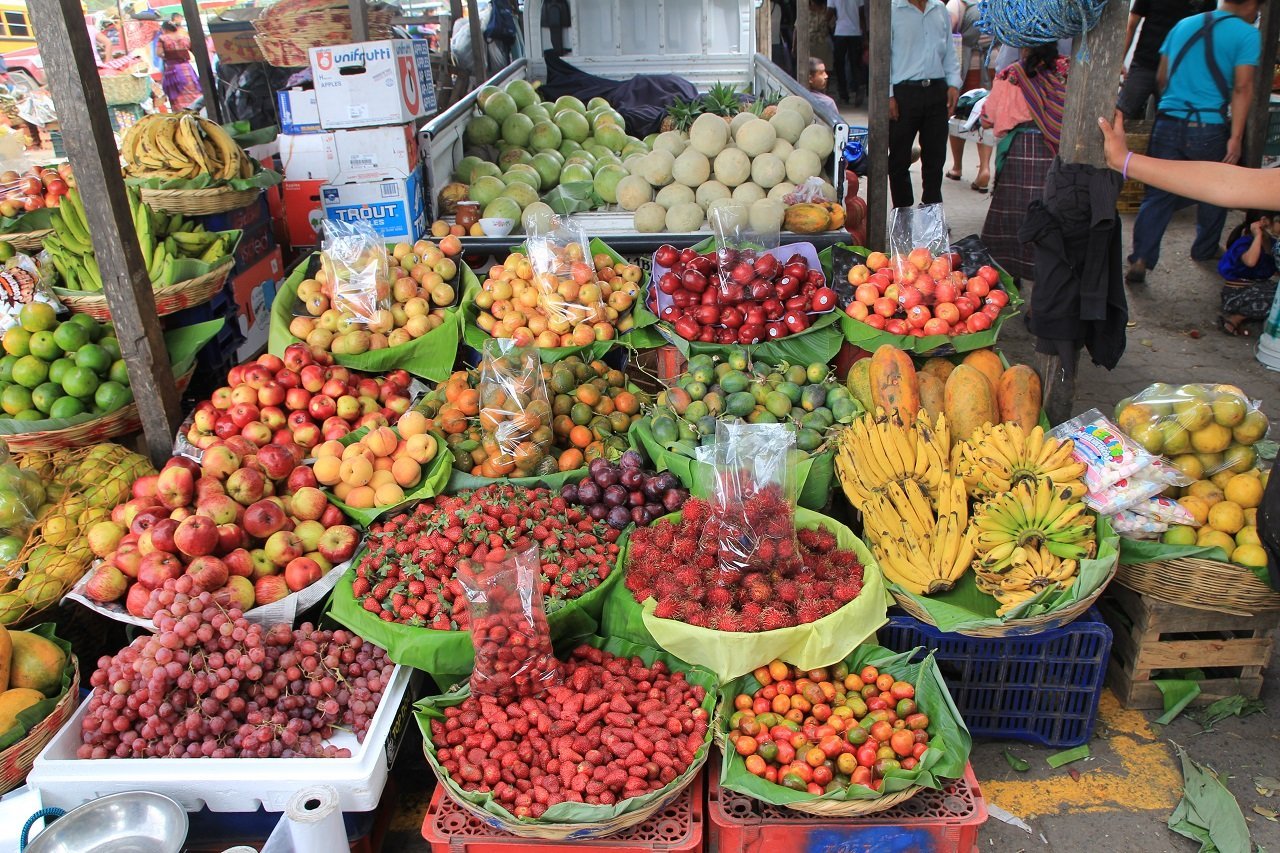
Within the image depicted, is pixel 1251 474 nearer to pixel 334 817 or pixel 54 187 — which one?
pixel 334 817

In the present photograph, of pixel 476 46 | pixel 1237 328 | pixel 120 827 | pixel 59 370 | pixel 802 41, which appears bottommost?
pixel 1237 328

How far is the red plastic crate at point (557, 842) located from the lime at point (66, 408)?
88.7 inches

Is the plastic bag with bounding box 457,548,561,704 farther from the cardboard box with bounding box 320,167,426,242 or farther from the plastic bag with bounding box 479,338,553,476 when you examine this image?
the cardboard box with bounding box 320,167,426,242

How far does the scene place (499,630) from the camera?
90.2 inches

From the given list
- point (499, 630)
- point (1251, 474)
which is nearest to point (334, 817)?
point (499, 630)

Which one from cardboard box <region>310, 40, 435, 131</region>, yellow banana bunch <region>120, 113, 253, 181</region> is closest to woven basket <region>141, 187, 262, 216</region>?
yellow banana bunch <region>120, 113, 253, 181</region>

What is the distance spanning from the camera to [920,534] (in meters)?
2.77

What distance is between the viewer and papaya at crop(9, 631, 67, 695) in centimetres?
247

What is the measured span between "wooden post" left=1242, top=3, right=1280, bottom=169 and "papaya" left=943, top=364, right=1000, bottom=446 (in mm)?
4878

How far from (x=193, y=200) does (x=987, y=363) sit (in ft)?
12.0

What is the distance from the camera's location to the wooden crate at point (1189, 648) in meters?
2.78

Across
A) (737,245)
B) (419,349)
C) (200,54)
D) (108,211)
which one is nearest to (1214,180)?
(737,245)

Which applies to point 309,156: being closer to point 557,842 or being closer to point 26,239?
point 26,239

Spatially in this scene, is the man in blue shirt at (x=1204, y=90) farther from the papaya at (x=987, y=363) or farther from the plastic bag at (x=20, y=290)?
the plastic bag at (x=20, y=290)
